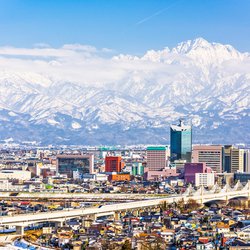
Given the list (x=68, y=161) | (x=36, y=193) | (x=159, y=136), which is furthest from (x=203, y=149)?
(x=159, y=136)

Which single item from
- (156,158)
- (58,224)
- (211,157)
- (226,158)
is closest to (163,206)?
(58,224)

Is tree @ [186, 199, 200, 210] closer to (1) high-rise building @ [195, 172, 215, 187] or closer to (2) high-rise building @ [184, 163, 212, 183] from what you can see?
(1) high-rise building @ [195, 172, 215, 187]

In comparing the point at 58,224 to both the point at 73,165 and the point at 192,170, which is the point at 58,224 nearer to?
the point at 192,170

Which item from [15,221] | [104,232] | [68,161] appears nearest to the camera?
[104,232]

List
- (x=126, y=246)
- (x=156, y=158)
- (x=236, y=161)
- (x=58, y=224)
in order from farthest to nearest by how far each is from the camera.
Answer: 1. (x=156, y=158)
2. (x=236, y=161)
3. (x=58, y=224)
4. (x=126, y=246)

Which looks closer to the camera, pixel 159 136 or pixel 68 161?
pixel 68 161

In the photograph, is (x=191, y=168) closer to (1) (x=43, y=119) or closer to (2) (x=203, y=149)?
(2) (x=203, y=149)

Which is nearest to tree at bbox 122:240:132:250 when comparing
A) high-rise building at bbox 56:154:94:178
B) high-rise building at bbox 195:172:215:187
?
high-rise building at bbox 195:172:215:187
